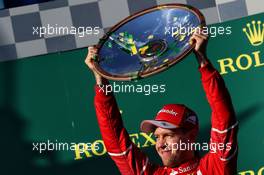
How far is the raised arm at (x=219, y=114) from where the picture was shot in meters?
2.36

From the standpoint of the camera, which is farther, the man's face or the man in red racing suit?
the man's face

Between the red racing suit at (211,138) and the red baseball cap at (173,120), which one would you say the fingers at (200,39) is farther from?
the red baseball cap at (173,120)

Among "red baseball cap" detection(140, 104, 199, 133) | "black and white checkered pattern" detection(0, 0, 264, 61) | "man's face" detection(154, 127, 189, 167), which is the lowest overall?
"man's face" detection(154, 127, 189, 167)

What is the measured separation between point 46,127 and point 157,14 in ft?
3.78

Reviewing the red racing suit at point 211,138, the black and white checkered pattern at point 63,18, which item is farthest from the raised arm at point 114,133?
the black and white checkered pattern at point 63,18

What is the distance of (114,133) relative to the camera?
2.67 m

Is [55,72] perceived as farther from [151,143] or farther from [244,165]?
[244,165]

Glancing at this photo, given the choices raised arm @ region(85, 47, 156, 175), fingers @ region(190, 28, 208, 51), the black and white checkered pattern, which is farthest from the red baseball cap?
the black and white checkered pattern

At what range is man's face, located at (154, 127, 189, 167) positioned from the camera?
2564 millimetres

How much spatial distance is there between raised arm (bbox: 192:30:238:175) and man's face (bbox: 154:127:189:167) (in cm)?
16

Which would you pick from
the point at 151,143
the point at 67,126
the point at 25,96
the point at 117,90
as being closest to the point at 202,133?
the point at 151,143

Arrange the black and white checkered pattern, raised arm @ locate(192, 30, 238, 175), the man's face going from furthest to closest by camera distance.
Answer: the black and white checkered pattern → the man's face → raised arm @ locate(192, 30, 238, 175)

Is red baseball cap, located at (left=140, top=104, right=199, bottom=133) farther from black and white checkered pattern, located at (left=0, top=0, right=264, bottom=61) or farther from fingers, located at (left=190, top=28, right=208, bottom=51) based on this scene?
black and white checkered pattern, located at (left=0, top=0, right=264, bottom=61)

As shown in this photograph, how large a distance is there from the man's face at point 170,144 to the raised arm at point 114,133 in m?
0.15
